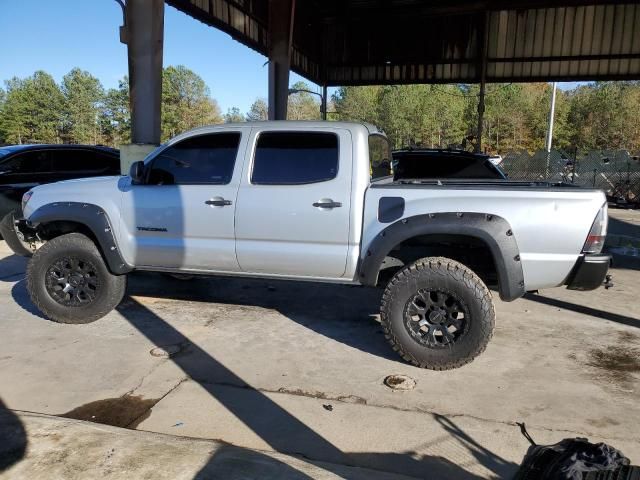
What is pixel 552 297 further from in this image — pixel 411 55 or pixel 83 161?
pixel 411 55

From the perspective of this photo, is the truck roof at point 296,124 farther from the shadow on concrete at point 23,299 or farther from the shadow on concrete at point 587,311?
the shadow on concrete at point 587,311

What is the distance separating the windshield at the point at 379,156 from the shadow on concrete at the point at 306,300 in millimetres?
1542

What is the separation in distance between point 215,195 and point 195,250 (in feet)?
1.84

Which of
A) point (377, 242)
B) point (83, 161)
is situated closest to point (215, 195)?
point (377, 242)

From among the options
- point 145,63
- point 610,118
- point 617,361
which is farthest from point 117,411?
point 610,118

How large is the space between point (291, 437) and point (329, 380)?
2.95 feet

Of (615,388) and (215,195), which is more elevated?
(215,195)

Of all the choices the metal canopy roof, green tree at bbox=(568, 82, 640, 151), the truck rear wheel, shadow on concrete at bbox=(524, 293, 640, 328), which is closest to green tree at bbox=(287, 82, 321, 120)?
green tree at bbox=(568, 82, 640, 151)

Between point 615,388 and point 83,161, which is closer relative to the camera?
point 615,388

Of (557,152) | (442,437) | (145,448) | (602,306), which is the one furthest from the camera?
(557,152)

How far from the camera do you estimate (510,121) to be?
67.8 meters

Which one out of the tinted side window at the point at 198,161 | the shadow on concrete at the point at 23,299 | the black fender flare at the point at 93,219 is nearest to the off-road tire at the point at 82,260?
the black fender flare at the point at 93,219

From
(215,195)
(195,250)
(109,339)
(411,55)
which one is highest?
(411,55)

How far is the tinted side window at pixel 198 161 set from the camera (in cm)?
487
